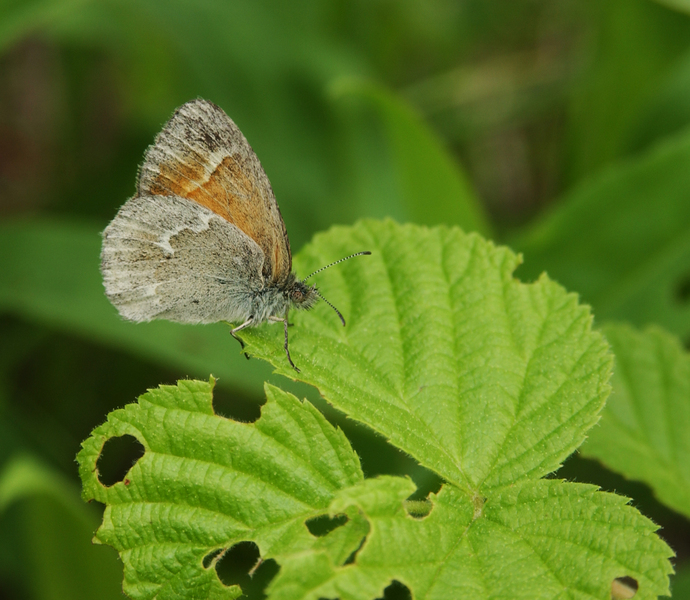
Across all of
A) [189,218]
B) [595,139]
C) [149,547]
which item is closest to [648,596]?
[149,547]

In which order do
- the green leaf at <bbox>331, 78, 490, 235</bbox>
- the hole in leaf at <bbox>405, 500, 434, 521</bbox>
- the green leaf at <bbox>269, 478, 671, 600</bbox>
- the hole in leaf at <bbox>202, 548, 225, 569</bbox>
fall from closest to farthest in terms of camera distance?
the green leaf at <bbox>269, 478, 671, 600</bbox>
the hole in leaf at <bbox>405, 500, 434, 521</bbox>
the hole in leaf at <bbox>202, 548, 225, 569</bbox>
the green leaf at <bbox>331, 78, 490, 235</bbox>

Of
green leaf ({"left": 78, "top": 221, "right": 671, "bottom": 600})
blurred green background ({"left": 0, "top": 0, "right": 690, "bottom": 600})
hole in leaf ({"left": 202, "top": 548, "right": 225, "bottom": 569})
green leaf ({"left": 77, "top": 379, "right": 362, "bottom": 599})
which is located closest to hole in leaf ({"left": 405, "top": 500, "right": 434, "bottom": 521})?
green leaf ({"left": 78, "top": 221, "right": 671, "bottom": 600})

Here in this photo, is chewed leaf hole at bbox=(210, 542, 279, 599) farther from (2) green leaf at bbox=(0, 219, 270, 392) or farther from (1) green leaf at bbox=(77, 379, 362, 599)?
(1) green leaf at bbox=(77, 379, 362, 599)

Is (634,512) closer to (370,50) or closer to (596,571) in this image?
(596,571)

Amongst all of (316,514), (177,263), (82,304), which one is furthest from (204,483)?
(82,304)

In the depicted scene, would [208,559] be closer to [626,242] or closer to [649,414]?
[649,414]

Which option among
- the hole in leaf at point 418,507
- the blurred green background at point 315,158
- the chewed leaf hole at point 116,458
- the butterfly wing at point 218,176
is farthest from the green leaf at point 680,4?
the chewed leaf hole at point 116,458
